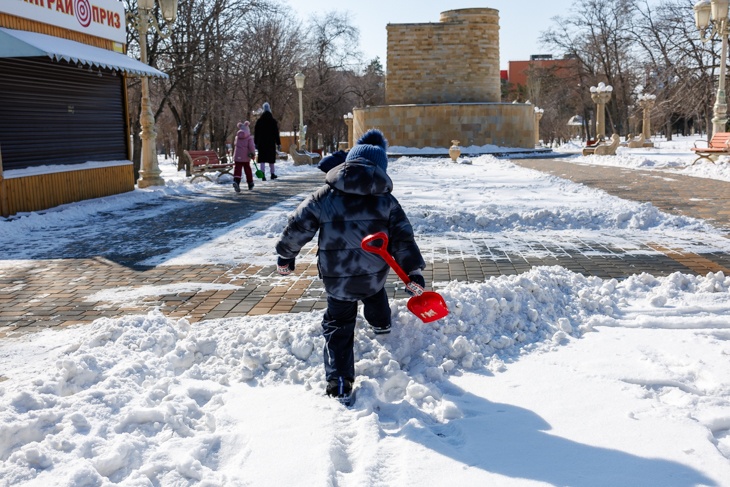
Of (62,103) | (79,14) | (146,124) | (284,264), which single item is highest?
(79,14)

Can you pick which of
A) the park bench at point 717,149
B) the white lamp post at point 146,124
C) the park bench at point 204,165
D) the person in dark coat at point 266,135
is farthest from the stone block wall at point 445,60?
the white lamp post at point 146,124

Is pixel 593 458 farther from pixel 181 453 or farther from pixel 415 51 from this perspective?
pixel 415 51

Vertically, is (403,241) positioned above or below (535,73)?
below

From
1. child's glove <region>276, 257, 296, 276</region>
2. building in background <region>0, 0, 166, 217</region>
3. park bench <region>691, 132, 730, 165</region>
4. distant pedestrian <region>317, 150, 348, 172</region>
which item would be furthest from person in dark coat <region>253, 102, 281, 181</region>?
child's glove <region>276, 257, 296, 276</region>

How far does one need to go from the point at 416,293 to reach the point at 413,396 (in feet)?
1.78

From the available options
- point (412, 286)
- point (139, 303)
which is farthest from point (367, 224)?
point (139, 303)

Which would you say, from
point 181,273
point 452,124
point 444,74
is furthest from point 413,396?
point 444,74

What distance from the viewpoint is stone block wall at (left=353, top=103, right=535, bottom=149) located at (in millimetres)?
35469

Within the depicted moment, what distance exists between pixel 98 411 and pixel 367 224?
161 centimetres

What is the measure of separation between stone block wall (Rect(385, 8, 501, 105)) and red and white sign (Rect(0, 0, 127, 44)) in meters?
23.3

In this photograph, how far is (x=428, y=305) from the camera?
12.0ft

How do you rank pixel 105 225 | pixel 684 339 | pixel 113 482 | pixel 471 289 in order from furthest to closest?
pixel 105 225 → pixel 471 289 → pixel 684 339 → pixel 113 482

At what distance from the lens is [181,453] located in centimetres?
304

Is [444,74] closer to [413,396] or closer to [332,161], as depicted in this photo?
[332,161]
